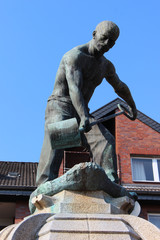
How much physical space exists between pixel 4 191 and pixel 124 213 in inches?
457

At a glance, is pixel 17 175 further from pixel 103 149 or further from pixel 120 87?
pixel 103 149

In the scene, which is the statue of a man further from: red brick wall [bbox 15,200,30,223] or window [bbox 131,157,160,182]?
window [bbox 131,157,160,182]

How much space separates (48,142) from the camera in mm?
5043

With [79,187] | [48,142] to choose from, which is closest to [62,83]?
[48,142]

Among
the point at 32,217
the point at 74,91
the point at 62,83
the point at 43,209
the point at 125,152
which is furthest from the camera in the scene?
the point at 125,152

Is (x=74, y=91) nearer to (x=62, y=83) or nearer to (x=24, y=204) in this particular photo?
(x=62, y=83)

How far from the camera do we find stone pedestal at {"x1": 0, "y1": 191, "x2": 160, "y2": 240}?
3471 millimetres

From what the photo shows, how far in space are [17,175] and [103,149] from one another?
13.8 m

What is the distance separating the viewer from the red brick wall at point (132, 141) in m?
18.3

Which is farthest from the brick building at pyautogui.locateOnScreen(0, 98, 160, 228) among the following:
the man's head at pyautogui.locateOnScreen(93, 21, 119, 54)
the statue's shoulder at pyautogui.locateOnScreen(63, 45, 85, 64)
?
the man's head at pyautogui.locateOnScreen(93, 21, 119, 54)

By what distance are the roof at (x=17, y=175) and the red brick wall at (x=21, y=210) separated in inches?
25.5

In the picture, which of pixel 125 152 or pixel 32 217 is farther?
pixel 125 152

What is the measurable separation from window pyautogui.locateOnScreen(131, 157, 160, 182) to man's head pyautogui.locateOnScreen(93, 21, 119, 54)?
13.5 meters

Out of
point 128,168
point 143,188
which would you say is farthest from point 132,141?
point 143,188
